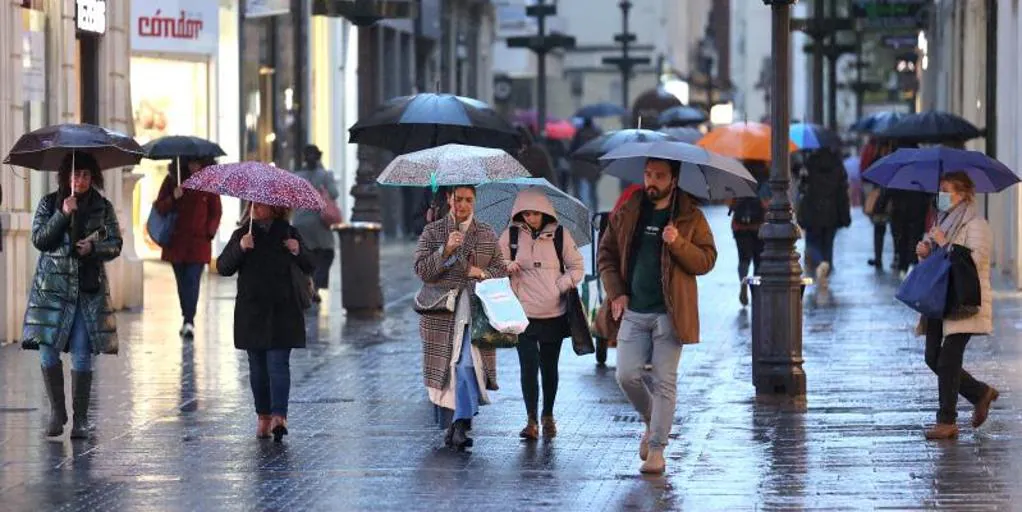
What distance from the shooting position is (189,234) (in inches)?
793

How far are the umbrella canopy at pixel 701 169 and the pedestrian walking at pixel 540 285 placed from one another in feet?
3.03

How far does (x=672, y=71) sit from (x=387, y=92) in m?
46.7

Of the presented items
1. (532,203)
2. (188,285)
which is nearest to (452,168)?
(532,203)

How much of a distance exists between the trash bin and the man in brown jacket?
416 inches

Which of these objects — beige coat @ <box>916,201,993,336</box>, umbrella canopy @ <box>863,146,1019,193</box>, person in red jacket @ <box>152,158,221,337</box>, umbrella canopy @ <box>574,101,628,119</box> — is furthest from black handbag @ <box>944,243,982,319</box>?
umbrella canopy @ <box>574,101,628,119</box>

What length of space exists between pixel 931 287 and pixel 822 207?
13.9 metres

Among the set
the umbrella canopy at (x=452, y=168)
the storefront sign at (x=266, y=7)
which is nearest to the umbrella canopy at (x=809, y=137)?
the storefront sign at (x=266, y=7)

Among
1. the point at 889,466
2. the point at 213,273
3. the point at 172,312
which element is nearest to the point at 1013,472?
the point at 889,466

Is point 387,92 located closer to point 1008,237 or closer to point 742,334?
point 1008,237

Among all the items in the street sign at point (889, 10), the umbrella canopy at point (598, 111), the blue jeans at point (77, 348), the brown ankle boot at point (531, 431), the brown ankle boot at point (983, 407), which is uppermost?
the street sign at point (889, 10)

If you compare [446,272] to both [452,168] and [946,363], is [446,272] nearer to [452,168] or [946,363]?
[452,168]

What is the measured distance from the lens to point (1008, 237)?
2761cm

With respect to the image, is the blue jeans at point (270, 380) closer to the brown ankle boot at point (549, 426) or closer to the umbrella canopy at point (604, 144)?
the brown ankle boot at point (549, 426)

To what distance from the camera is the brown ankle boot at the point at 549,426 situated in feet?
44.3
